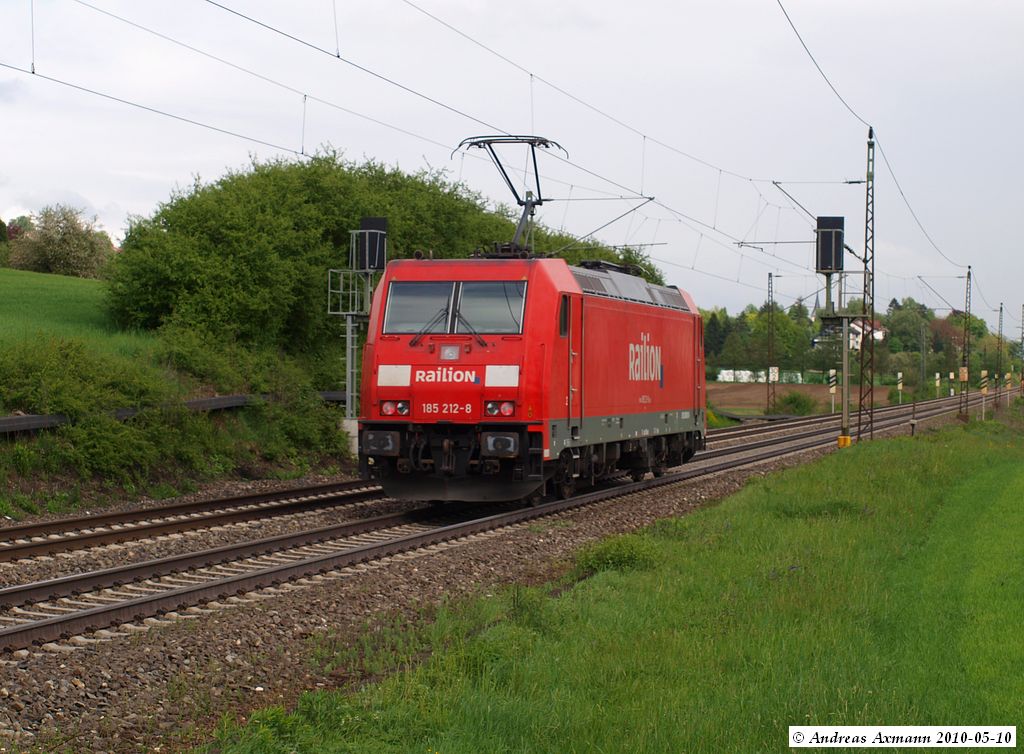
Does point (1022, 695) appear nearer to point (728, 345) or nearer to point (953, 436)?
point (953, 436)

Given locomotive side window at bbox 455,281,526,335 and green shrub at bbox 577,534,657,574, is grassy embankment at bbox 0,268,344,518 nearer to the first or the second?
locomotive side window at bbox 455,281,526,335

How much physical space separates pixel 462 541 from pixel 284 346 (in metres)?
14.4

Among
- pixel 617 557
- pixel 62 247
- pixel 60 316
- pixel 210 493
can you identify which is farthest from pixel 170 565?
pixel 62 247

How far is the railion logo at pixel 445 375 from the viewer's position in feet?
53.3

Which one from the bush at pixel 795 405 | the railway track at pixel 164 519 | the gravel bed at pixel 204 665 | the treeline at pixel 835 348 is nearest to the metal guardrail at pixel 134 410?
the railway track at pixel 164 519

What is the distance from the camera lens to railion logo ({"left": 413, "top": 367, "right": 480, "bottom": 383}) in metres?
16.2

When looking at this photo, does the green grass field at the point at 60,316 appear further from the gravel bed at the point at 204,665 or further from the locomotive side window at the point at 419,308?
the gravel bed at the point at 204,665

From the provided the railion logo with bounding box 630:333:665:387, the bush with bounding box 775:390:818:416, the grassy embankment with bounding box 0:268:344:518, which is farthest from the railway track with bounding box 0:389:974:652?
the bush with bounding box 775:390:818:416

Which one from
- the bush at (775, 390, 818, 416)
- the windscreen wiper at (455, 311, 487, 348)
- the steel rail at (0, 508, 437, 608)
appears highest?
the windscreen wiper at (455, 311, 487, 348)

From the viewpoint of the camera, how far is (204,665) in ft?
26.6

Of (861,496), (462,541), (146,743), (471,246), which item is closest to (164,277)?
(471,246)

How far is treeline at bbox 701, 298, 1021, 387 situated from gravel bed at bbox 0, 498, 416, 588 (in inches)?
1461

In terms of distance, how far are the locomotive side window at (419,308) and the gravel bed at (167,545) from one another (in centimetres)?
287

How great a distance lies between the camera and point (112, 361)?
20.2 m
